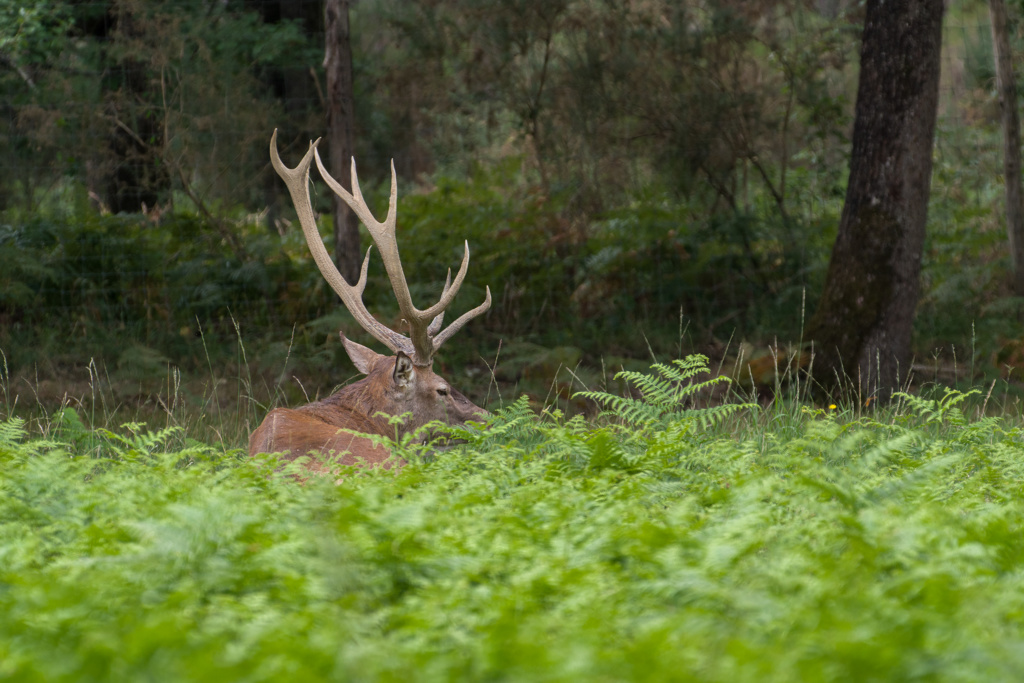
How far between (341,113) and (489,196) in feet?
6.95

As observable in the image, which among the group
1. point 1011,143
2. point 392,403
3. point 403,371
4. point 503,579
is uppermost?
point 1011,143

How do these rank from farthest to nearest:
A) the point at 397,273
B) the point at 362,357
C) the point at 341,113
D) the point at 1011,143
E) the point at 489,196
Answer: the point at 489,196, the point at 1011,143, the point at 341,113, the point at 362,357, the point at 397,273

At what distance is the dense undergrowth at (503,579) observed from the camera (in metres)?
1.64

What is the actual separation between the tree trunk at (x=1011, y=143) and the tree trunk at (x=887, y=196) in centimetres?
256

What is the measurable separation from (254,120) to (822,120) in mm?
6274

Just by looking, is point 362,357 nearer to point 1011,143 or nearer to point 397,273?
point 397,273

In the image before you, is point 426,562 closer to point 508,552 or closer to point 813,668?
point 508,552

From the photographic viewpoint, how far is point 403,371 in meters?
5.48

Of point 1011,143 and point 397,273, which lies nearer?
point 397,273

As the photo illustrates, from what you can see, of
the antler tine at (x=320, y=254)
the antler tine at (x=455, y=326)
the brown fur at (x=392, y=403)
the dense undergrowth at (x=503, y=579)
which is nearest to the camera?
the dense undergrowth at (x=503, y=579)

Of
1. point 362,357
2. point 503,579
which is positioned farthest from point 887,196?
point 503,579

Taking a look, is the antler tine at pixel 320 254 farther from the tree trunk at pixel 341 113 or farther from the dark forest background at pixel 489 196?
the tree trunk at pixel 341 113

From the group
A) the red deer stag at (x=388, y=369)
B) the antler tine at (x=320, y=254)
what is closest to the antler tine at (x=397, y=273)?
the red deer stag at (x=388, y=369)

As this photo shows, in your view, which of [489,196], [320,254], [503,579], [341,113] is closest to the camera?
[503,579]
